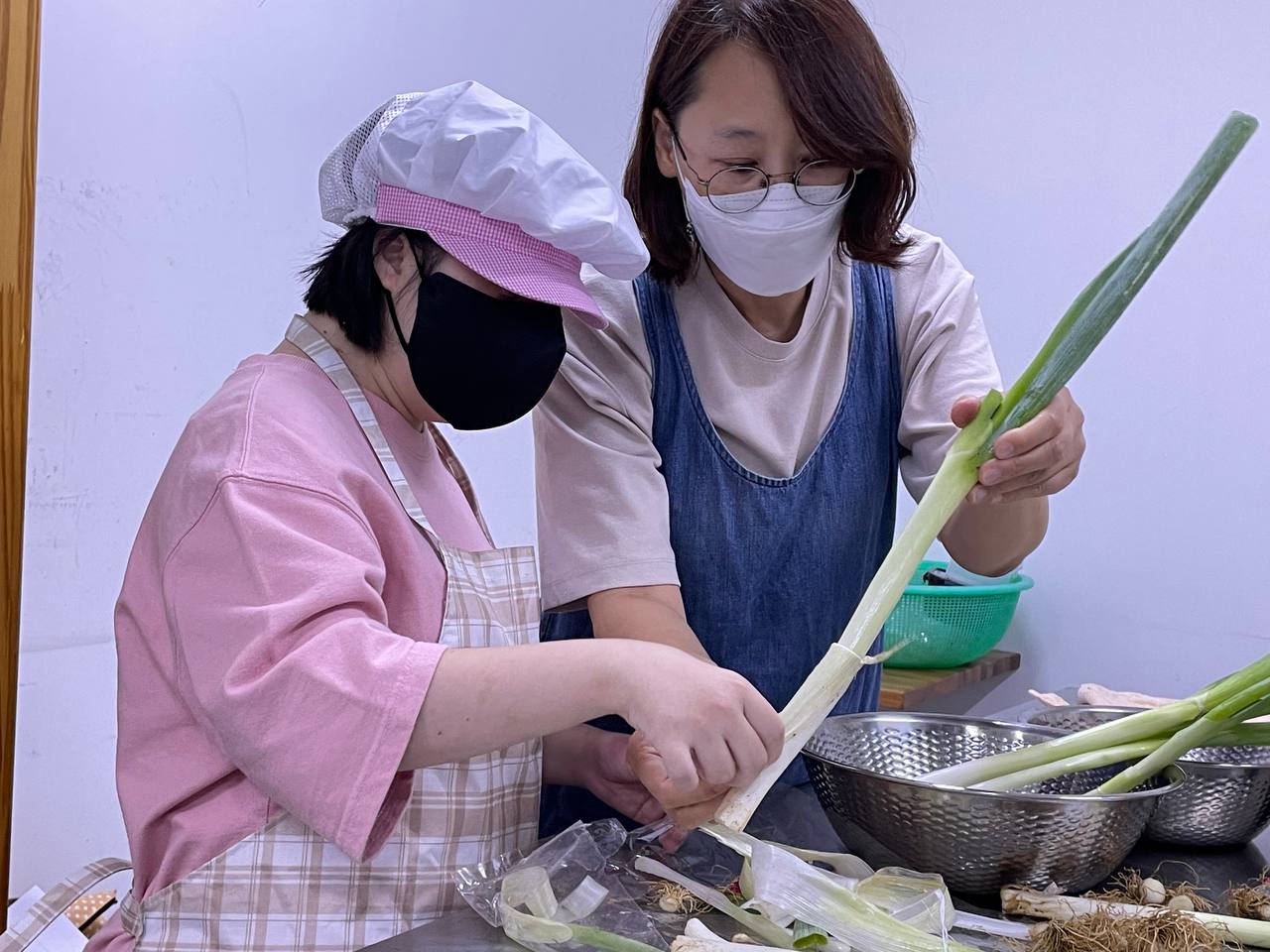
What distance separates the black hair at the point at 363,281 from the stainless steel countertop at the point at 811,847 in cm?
51

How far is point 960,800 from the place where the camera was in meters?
0.91

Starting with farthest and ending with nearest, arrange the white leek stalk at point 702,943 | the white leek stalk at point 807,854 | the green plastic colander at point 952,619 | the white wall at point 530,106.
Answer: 1. the green plastic colander at point 952,619
2. the white wall at point 530,106
3. the white leek stalk at point 807,854
4. the white leek stalk at point 702,943

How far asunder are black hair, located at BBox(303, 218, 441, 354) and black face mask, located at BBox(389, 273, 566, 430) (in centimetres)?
2

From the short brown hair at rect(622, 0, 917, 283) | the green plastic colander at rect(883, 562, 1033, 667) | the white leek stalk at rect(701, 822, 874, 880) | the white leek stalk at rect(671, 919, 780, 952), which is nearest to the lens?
the white leek stalk at rect(671, 919, 780, 952)

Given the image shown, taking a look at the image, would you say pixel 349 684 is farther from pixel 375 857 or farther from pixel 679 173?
pixel 679 173

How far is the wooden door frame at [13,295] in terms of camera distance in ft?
4.21

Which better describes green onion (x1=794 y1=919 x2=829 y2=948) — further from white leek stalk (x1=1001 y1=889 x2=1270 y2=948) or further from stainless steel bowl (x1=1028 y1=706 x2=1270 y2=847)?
stainless steel bowl (x1=1028 y1=706 x2=1270 y2=847)

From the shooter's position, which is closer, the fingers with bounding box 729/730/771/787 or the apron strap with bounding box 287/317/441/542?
the fingers with bounding box 729/730/771/787

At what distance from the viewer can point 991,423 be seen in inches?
41.6

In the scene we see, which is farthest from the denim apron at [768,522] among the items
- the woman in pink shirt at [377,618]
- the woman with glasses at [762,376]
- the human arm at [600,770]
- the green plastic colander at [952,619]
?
the green plastic colander at [952,619]

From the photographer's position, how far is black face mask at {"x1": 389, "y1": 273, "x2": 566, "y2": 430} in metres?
1.05

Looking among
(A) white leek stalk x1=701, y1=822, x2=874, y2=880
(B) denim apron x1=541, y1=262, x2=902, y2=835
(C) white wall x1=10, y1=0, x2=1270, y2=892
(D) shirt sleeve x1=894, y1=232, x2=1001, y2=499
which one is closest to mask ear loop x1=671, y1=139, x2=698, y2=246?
(B) denim apron x1=541, y1=262, x2=902, y2=835

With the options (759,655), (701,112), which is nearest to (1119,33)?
(701,112)

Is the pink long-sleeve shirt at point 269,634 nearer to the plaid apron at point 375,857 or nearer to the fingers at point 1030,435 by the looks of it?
the plaid apron at point 375,857
